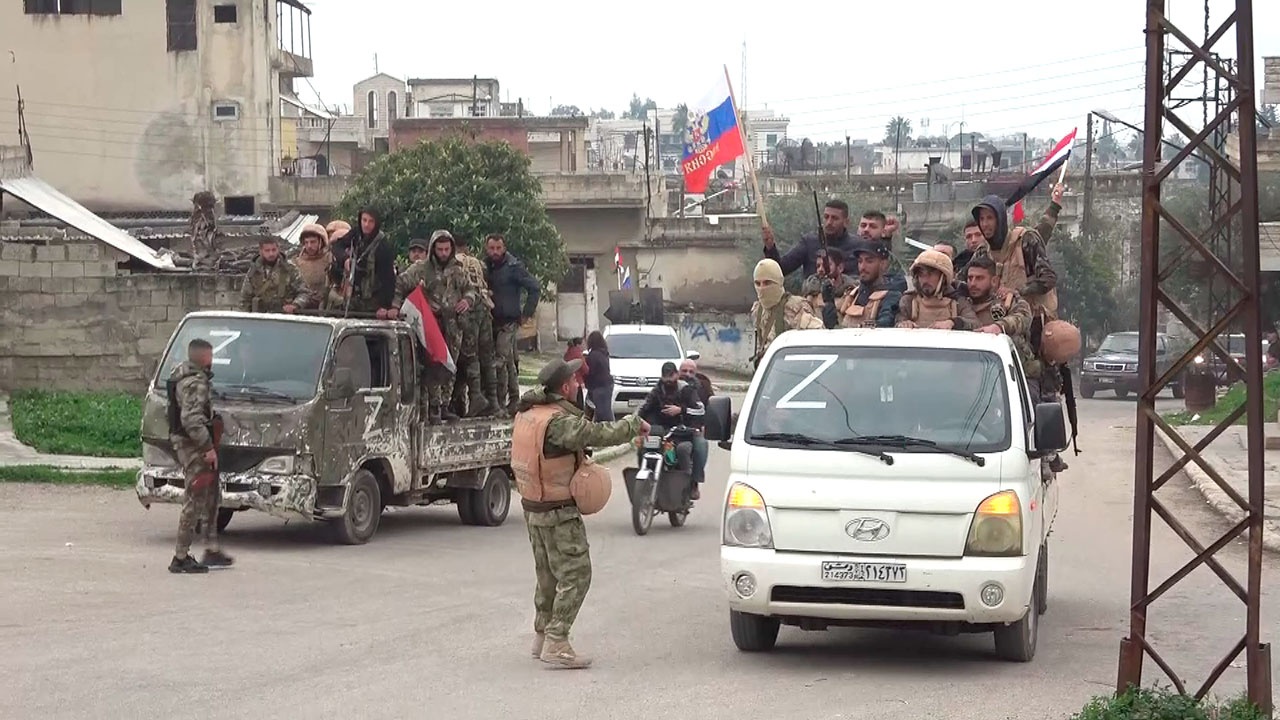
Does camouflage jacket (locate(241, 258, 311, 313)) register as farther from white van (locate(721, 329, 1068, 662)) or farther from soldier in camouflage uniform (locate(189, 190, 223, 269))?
soldier in camouflage uniform (locate(189, 190, 223, 269))

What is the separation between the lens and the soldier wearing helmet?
37.2 feet

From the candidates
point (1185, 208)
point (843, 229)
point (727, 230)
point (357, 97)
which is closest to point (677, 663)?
point (843, 229)

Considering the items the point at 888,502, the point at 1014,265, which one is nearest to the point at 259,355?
the point at 1014,265

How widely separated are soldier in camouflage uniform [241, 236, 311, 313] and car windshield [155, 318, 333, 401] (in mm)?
1162

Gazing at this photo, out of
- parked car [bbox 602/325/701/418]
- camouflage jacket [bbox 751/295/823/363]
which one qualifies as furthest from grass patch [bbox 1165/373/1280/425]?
camouflage jacket [bbox 751/295/823/363]

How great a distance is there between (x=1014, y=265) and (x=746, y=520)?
393cm

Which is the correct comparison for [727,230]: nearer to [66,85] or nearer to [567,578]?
[66,85]

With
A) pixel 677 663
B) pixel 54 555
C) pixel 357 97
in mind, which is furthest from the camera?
pixel 357 97

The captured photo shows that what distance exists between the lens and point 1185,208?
48.2 meters

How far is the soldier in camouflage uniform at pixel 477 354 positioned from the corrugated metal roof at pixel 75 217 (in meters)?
11.0

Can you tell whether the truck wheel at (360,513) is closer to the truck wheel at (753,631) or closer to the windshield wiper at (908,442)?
the truck wheel at (753,631)

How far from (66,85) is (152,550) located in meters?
46.0

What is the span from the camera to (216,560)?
527 inches

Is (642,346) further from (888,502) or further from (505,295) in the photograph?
(888,502)
